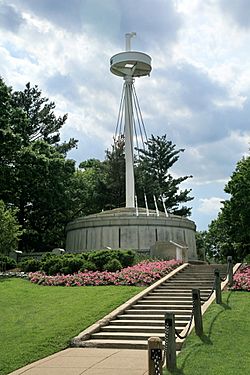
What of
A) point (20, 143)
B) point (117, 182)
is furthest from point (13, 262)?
point (117, 182)

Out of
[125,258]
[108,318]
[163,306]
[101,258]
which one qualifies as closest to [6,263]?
[101,258]

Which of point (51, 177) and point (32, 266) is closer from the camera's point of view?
point (32, 266)

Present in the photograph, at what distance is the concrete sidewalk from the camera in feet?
27.6

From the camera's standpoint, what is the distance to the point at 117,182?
150 feet

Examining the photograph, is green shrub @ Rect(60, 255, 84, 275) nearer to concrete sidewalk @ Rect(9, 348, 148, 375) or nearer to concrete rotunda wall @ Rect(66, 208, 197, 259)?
concrete rotunda wall @ Rect(66, 208, 197, 259)

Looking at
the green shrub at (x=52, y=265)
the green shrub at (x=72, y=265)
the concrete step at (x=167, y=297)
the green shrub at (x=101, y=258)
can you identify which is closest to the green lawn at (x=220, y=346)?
the concrete step at (x=167, y=297)

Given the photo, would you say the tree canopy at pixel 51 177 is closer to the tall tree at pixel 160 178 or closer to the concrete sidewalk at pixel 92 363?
the tall tree at pixel 160 178

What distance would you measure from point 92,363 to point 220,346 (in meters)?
2.63

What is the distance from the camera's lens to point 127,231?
27734mm

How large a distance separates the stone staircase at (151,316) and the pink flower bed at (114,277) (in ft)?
2.83

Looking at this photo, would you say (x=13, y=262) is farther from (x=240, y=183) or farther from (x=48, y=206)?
(x=240, y=183)

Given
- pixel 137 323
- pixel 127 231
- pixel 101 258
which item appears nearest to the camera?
pixel 137 323

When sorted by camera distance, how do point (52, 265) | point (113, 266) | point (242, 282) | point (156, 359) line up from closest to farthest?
point (156, 359)
point (242, 282)
point (113, 266)
point (52, 265)

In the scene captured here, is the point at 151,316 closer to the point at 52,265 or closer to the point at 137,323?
the point at 137,323
